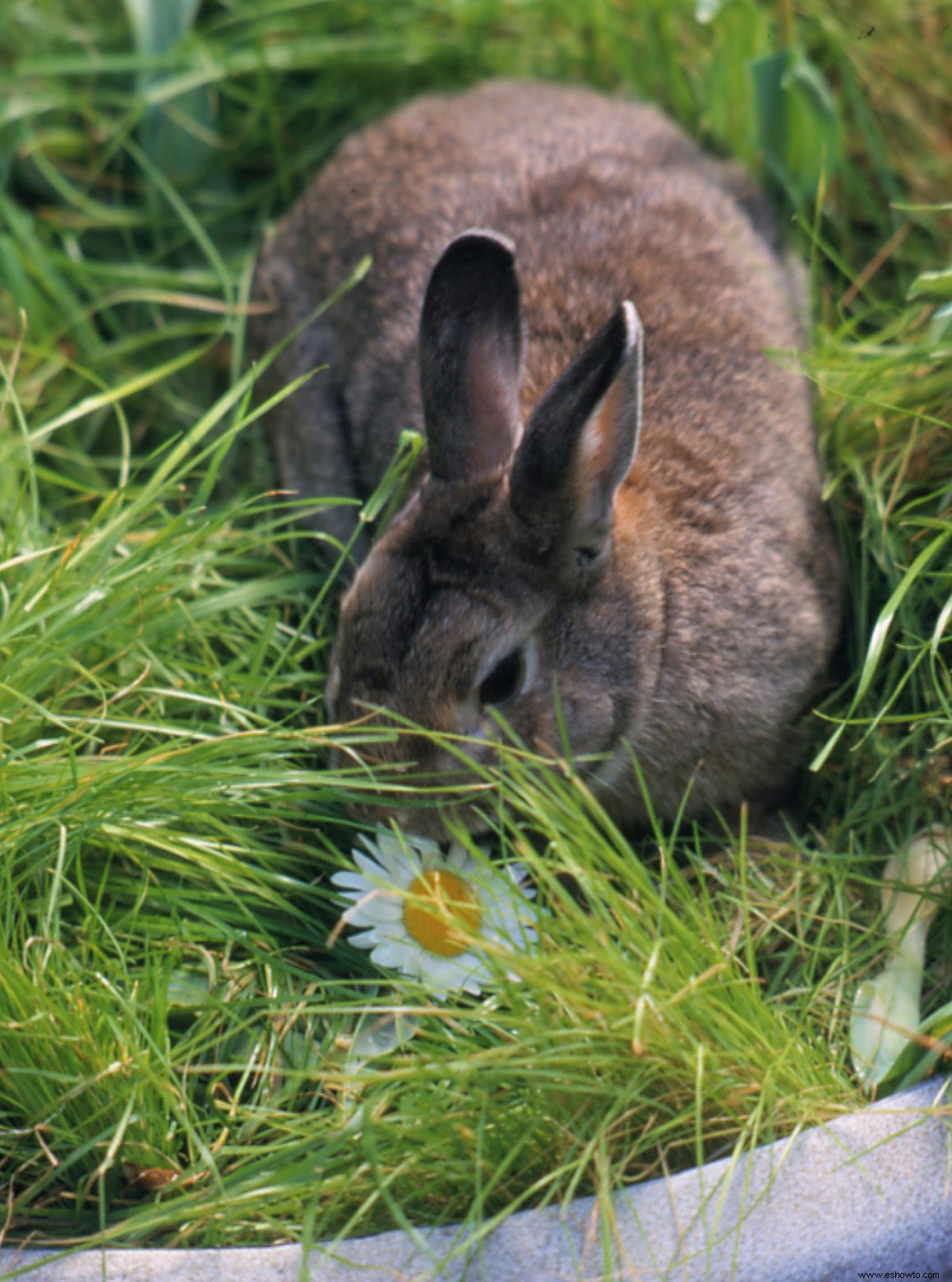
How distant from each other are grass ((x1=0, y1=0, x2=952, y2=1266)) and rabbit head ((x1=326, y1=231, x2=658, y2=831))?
183 mm

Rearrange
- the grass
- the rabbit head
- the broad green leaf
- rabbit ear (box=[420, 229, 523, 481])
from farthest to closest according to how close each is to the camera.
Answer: the broad green leaf, rabbit ear (box=[420, 229, 523, 481]), the rabbit head, the grass

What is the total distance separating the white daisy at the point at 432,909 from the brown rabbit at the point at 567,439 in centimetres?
13

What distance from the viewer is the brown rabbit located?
309 centimetres

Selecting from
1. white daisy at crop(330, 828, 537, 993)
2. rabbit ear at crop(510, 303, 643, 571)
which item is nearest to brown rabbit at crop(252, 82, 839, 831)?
rabbit ear at crop(510, 303, 643, 571)

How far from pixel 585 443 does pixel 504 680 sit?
1.82ft

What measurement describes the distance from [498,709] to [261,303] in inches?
79.5

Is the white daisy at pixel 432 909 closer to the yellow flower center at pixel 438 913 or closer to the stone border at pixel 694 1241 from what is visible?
the yellow flower center at pixel 438 913

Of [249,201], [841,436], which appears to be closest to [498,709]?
[841,436]

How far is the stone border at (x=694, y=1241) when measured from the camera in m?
2.59

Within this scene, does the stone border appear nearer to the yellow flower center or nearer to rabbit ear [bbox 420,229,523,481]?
the yellow flower center

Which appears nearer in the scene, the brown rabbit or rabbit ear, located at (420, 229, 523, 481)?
the brown rabbit

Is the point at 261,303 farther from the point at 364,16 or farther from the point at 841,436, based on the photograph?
the point at 841,436

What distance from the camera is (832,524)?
12.6 feet

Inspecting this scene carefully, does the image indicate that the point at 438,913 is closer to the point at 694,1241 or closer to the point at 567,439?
the point at 694,1241
